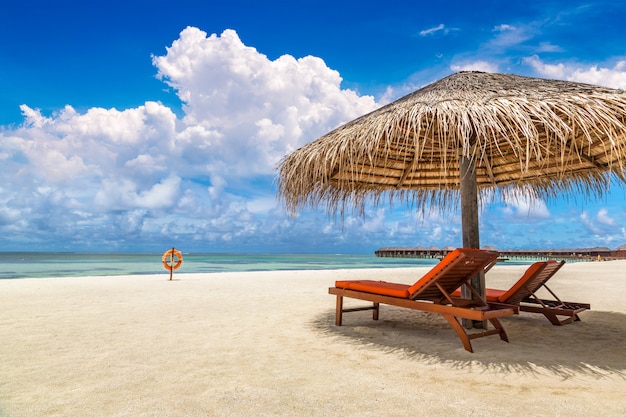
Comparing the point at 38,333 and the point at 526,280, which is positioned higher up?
the point at 526,280

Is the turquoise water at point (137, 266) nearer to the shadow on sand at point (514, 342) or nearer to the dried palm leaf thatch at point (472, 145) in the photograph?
the dried palm leaf thatch at point (472, 145)

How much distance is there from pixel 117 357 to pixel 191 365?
66cm

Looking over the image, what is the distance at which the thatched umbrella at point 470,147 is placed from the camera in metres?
3.23

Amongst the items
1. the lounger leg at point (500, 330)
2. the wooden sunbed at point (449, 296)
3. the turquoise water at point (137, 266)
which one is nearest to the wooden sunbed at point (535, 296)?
the wooden sunbed at point (449, 296)

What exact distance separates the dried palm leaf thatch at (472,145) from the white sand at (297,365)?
1.47m

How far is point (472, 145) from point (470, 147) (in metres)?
0.09

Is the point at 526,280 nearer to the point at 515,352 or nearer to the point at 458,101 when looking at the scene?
the point at 515,352

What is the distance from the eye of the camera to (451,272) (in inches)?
127

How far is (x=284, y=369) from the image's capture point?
2.79 meters

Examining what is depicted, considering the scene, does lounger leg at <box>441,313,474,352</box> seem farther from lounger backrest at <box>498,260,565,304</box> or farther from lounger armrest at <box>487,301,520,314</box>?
lounger backrest at <box>498,260,565,304</box>

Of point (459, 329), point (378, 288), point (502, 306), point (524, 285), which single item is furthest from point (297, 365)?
point (524, 285)

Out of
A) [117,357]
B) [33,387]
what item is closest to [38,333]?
[117,357]

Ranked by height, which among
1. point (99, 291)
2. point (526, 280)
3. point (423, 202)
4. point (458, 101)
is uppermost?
point (458, 101)

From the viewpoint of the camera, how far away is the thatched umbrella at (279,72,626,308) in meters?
3.23
